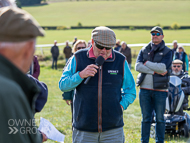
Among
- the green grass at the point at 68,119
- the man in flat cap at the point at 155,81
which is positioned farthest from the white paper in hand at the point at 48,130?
the green grass at the point at 68,119

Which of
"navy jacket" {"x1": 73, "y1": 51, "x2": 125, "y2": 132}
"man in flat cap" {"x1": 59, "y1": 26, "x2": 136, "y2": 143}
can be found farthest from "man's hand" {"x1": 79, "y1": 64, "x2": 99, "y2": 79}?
"navy jacket" {"x1": 73, "y1": 51, "x2": 125, "y2": 132}


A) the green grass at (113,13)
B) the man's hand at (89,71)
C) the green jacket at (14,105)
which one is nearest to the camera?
the green jacket at (14,105)

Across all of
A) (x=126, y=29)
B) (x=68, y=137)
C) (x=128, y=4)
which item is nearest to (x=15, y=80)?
(x=68, y=137)

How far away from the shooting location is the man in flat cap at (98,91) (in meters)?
3.57

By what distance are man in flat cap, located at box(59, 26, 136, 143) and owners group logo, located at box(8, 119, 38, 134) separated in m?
1.94

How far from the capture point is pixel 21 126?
4.82ft

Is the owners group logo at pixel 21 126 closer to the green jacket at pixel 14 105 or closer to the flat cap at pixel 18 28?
the green jacket at pixel 14 105

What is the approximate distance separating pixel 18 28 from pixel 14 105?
385 millimetres

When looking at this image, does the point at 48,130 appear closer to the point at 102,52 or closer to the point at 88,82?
the point at 88,82

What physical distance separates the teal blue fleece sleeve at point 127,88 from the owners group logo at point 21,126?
239 centimetres

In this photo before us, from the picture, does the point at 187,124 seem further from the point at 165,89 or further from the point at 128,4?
the point at 128,4

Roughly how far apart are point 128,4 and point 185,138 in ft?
380

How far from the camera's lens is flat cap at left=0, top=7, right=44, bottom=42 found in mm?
1473

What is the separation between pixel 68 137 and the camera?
6930 mm
